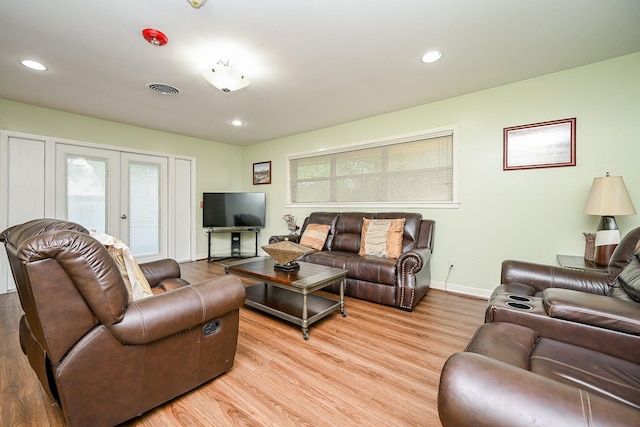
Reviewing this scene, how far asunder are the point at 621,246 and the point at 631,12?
1.60 m

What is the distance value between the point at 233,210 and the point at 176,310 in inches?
157

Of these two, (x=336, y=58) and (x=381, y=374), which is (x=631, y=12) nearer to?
(x=336, y=58)

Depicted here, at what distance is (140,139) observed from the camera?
443cm

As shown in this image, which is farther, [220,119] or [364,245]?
[220,119]

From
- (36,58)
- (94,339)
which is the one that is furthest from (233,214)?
(94,339)

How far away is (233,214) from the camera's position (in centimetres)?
514

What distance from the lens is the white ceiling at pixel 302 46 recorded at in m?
1.80

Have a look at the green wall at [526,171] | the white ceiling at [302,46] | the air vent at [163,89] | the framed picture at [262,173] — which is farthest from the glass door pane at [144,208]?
the green wall at [526,171]

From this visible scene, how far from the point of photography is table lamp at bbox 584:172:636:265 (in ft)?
7.05

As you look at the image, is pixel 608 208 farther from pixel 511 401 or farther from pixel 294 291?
pixel 294 291

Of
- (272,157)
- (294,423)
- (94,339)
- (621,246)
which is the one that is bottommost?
(294,423)

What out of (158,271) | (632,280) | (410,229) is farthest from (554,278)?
(158,271)

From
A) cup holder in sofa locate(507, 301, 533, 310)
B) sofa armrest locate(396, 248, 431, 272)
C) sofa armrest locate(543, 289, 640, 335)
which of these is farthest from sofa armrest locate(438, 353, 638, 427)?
sofa armrest locate(396, 248, 431, 272)

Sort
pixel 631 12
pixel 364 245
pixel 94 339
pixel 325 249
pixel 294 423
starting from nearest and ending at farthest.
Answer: pixel 94 339, pixel 294 423, pixel 631 12, pixel 364 245, pixel 325 249
